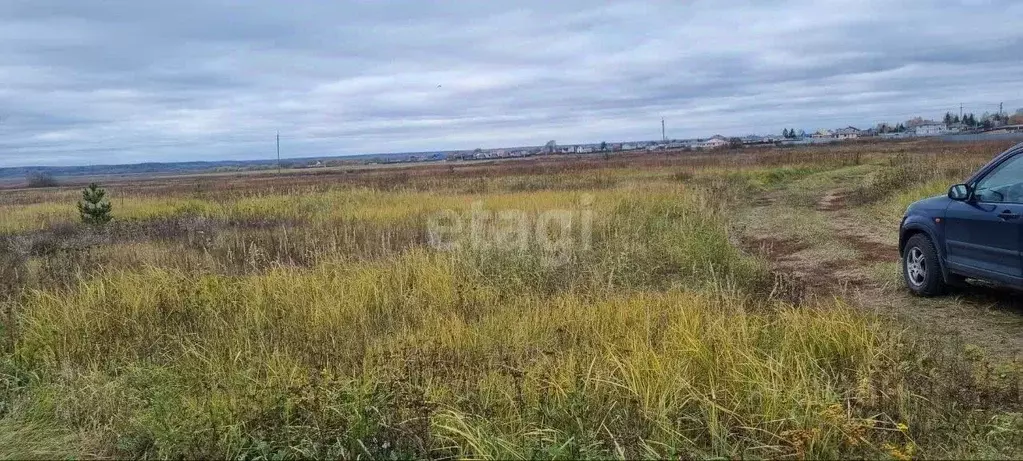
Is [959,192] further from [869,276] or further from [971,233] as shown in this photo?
[869,276]

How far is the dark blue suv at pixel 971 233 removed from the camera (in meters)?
6.19

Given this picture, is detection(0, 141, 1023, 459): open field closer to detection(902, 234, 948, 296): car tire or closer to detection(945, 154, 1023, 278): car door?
detection(902, 234, 948, 296): car tire

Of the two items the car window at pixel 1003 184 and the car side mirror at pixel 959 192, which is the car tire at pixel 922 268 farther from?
the car window at pixel 1003 184

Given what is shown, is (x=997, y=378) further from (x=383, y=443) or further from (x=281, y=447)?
(x=281, y=447)

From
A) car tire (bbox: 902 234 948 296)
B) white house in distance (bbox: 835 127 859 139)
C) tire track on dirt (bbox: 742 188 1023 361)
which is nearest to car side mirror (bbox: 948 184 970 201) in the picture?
car tire (bbox: 902 234 948 296)

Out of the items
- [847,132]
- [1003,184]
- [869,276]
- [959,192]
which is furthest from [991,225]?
[847,132]

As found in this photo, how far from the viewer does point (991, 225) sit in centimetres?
639

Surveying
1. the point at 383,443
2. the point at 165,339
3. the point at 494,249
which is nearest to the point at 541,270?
the point at 494,249

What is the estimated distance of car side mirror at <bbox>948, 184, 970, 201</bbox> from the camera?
270 inches

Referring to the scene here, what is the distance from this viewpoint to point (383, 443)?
4.05 meters

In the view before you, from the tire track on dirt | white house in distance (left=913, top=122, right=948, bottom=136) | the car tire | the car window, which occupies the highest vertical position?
white house in distance (left=913, top=122, right=948, bottom=136)

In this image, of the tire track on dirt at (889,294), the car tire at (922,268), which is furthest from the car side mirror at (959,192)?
the tire track on dirt at (889,294)

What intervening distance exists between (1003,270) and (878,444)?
344cm

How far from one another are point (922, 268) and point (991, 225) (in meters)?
1.31
